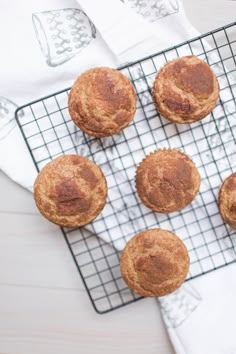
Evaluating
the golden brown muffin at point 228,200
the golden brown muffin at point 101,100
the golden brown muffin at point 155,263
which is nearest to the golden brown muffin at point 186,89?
the golden brown muffin at point 101,100

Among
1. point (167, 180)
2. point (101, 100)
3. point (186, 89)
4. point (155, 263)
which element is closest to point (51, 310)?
point (155, 263)

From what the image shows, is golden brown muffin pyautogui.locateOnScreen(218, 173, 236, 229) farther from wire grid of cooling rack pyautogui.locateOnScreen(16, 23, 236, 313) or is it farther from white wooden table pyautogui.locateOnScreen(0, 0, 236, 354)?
white wooden table pyautogui.locateOnScreen(0, 0, 236, 354)

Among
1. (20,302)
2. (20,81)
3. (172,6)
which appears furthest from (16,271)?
(172,6)

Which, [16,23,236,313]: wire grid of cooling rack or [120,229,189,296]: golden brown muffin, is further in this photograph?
[16,23,236,313]: wire grid of cooling rack

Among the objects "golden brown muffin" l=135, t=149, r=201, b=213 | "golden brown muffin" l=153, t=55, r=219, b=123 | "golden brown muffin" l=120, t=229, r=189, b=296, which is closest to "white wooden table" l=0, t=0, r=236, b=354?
"golden brown muffin" l=120, t=229, r=189, b=296

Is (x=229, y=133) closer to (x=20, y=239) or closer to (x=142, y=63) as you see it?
(x=142, y=63)

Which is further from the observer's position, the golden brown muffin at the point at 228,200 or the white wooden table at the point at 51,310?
the white wooden table at the point at 51,310

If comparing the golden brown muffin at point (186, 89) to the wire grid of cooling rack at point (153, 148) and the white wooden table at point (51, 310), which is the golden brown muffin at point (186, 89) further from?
the white wooden table at point (51, 310)
